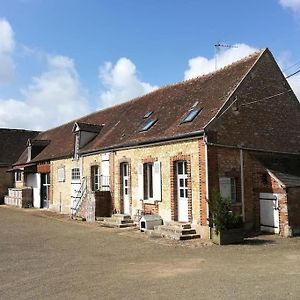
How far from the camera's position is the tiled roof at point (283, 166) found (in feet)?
46.9

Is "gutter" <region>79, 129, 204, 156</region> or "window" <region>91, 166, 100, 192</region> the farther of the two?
"window" <region>91, 166, 100, 192</region>

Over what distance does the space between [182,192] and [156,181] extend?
1408mm

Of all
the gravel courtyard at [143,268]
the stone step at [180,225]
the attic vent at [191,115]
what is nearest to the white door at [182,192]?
the stone step at [180,225]

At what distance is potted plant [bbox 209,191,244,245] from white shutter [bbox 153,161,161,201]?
143 inches

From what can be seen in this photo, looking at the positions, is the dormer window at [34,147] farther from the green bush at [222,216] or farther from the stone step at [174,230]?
the green bush at [222,216]

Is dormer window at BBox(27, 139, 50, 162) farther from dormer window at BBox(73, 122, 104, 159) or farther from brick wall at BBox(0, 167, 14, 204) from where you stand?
dormer window at BBox(73, 122, 104, 159)

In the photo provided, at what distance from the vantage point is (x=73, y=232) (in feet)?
50.8

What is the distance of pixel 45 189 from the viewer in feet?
94.2

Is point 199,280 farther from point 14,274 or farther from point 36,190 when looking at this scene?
point 36,190

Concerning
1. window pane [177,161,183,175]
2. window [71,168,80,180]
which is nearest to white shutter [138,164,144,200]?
window pane [177,161,183,175]

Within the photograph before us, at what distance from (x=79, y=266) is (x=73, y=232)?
634 cm

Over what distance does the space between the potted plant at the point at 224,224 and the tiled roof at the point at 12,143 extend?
94.5 feet

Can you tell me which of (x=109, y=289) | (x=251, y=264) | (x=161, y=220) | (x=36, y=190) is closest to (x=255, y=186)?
(x=161, y=220)

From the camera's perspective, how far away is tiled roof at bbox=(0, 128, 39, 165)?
37.7 metres
